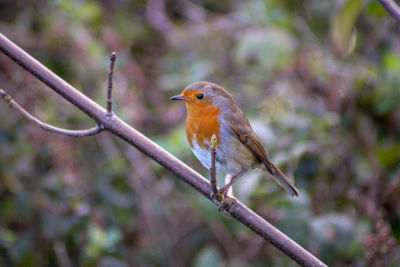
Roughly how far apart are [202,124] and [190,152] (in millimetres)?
949

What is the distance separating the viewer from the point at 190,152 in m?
3.92

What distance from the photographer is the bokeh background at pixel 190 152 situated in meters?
3.26

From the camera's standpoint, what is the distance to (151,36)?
6062 millimetres

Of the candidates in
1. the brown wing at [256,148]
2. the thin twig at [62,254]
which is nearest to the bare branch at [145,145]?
the brown wing at [256,148]

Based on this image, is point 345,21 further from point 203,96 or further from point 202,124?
point 202,124

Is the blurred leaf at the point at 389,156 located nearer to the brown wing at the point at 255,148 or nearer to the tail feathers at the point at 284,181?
the tail feathers at the point at 284,181

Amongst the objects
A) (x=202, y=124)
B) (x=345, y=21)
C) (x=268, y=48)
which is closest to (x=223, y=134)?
→ (x=202, y=124)

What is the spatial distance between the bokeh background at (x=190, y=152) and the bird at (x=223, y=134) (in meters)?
0.15

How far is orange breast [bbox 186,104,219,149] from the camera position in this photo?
2953mm

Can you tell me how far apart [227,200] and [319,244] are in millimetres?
1069

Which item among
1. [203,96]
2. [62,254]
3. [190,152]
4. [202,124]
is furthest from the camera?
[190,152]

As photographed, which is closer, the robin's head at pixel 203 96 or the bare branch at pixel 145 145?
the bare branch at pixel 145 145

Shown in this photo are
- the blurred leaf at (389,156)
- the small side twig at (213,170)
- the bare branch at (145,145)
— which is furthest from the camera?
the blurred leaf at (389,156)

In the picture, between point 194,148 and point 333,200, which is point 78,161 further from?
point 333,200
